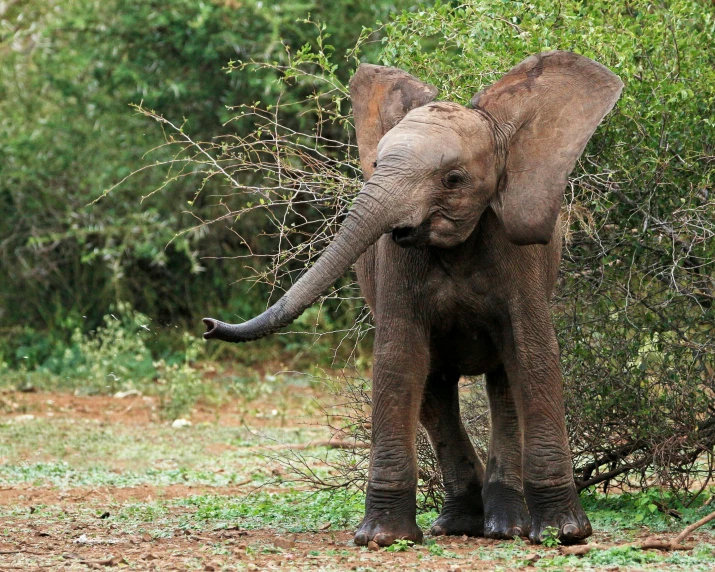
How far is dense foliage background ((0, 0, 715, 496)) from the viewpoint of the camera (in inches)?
272

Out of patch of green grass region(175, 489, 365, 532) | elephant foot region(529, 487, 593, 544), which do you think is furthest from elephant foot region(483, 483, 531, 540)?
patch of green grass region(175, 489, 365, 532)

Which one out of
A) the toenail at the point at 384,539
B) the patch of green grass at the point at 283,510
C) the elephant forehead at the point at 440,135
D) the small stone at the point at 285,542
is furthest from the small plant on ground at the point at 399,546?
the elephant forehead at the point at 440,135

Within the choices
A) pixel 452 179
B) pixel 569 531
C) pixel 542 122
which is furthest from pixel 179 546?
pixel 542 122

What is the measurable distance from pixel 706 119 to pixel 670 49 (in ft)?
2.08

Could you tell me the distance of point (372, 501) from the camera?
5.87 metres

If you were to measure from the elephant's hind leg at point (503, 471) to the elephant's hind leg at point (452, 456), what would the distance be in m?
0.14

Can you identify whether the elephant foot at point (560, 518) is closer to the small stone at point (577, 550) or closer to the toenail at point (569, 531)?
the toenail at point (569, 531)

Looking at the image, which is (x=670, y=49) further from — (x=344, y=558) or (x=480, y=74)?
(x=344, y=558)

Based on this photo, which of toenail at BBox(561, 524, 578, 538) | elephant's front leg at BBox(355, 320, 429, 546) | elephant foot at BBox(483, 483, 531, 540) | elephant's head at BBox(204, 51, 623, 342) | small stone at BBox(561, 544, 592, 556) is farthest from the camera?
elephant foot at BBox(483, 483, 531, 540)

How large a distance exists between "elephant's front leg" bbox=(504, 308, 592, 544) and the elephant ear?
0.45 meters

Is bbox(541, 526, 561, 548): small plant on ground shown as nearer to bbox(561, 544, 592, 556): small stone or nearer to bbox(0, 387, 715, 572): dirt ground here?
bbox(0, 387, 715, 572): dirt ground

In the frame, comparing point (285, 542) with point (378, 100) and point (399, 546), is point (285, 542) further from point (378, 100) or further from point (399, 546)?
point (378, 100)

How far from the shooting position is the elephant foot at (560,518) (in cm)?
577

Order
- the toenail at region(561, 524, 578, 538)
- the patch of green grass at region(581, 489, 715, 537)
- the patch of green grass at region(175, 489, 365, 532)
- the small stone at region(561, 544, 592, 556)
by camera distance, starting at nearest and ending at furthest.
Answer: the small stone at region(561, 544, 592, 556)
the toenail at region(561, 524, 578, 538)
the patch of green grass at region(581, 489, 715, 537)
the patch of green grass at region(175, 489, 365, 532)
